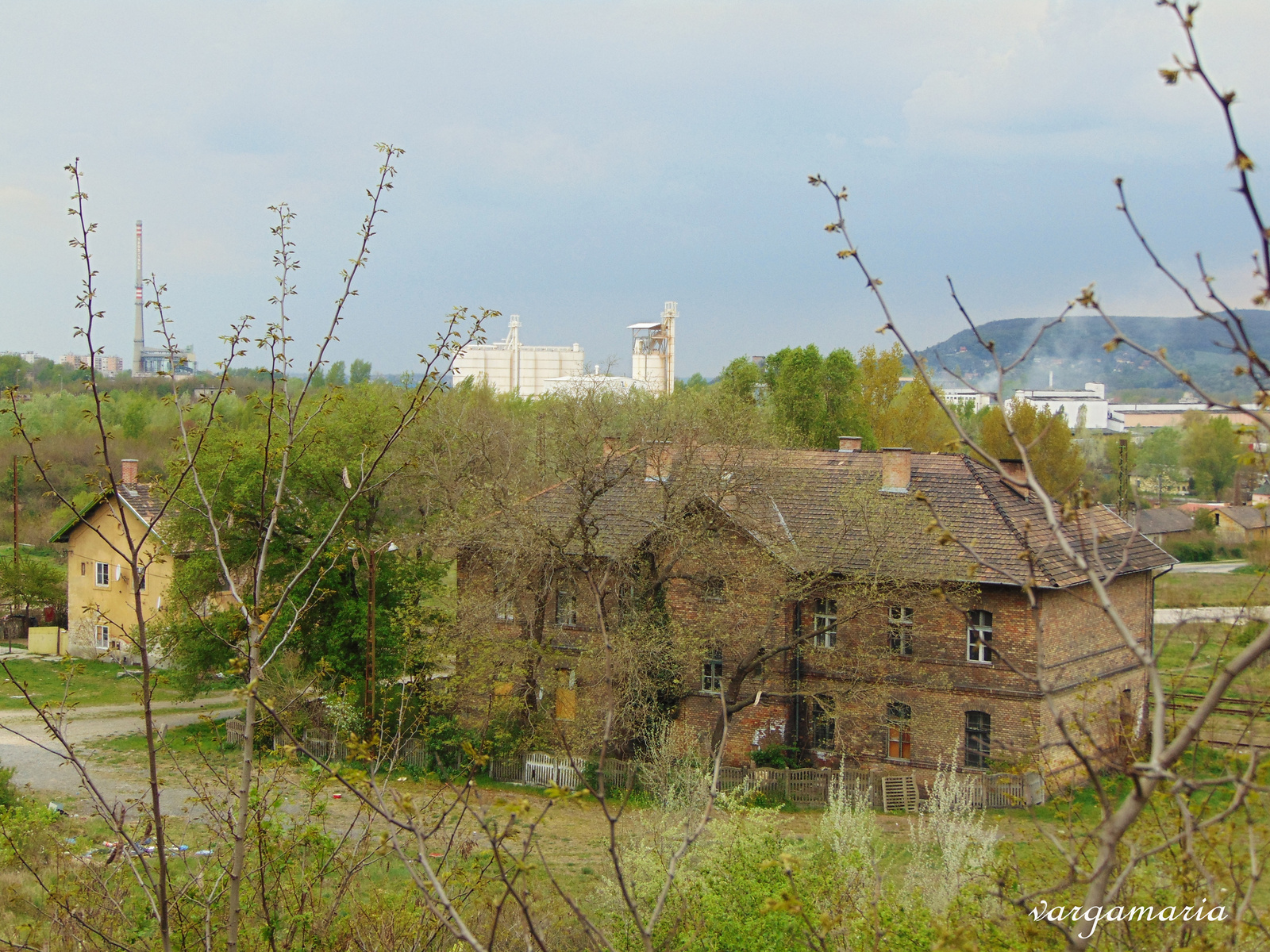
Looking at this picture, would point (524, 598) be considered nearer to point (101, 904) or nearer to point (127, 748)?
point (127, 748)

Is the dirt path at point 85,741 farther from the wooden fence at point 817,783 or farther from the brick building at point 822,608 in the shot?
the brick building at point 822,608

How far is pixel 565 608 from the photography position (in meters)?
28.9

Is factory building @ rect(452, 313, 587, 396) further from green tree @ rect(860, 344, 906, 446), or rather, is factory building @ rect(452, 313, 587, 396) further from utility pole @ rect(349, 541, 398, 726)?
utility pole @ rect(349, 541, 398, 726)

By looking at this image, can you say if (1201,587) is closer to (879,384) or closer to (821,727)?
(879,384)

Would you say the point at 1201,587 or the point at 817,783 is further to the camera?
the point at 1201,587

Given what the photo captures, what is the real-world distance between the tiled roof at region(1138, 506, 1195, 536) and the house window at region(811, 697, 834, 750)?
49615 millimetres

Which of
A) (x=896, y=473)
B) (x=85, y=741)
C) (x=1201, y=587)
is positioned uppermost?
(x=896, y=473)

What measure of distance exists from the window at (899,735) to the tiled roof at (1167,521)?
49.4 metres

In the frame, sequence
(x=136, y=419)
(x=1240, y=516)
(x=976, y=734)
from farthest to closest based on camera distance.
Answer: (x=136, y=419) < (x=1240, y=516) < (x=976, y=734)

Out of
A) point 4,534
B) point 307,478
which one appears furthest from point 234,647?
point 4,534

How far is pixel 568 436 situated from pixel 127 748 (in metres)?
15.8

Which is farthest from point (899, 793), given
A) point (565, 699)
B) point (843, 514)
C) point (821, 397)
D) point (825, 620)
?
point (821, 397)

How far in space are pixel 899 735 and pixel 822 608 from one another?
3625 millimetres

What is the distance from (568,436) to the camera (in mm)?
25453
